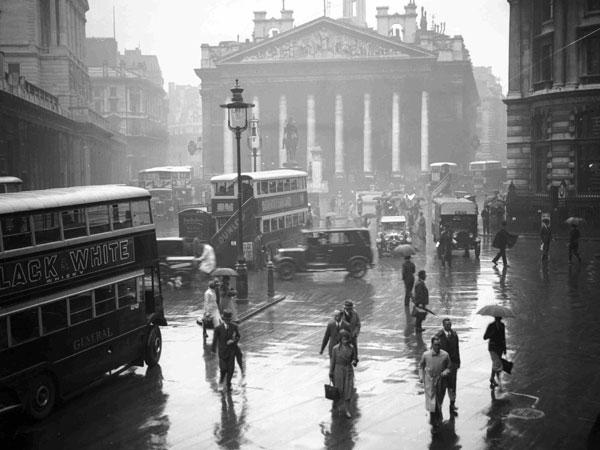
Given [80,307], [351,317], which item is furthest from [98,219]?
[351,317]

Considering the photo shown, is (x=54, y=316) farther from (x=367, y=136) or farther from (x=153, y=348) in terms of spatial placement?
(x=367, y=136)

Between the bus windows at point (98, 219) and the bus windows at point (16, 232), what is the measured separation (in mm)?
1881

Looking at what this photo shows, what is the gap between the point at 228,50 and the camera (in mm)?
97875

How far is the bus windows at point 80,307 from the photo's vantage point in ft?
48.9

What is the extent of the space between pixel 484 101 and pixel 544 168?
9598cm

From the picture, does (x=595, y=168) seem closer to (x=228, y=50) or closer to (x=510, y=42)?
(x=510, y=42)

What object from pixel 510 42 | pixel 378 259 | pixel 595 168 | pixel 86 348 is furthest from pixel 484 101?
pixel 86 348

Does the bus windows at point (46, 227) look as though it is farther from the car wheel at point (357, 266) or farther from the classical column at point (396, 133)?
the classical column at point (396, 133)

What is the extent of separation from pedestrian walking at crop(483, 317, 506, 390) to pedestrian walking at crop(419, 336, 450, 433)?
2.10 meters

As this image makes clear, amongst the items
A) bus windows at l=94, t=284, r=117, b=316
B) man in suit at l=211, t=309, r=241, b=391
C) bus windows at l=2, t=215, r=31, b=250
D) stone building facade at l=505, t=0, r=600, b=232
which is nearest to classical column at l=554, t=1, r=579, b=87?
stone building facade at l=505, t=0, r=600, b=232

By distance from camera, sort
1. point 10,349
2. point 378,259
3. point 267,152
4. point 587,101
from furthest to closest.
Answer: point 267,152
point 587,101
point 378,259
point 10,349

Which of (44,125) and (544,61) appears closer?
(544,61)

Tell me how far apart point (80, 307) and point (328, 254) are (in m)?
16.4

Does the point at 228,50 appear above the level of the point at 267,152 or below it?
above
